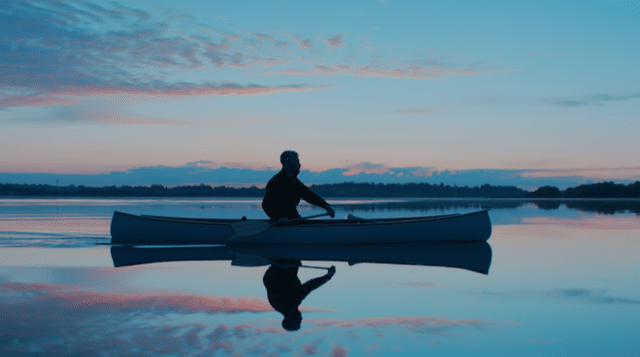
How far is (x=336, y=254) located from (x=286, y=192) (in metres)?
1.87

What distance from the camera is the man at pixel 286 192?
9.82 meters

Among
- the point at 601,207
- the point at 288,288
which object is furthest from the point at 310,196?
the point at 601,207

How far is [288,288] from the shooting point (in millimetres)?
5312

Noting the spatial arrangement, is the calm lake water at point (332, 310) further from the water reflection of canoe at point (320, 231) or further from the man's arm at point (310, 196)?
the man's arm at point (310, 196)

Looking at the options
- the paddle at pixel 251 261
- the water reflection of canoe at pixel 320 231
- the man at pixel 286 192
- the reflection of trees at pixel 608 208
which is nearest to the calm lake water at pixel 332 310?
the paddle at pixel 251 261

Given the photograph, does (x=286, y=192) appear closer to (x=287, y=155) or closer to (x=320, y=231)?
(x=287, y=155)

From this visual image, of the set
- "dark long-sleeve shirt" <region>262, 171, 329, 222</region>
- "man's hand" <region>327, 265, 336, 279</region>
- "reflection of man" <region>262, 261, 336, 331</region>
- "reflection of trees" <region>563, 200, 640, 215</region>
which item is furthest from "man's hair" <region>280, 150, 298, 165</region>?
"reflection of trees" <region>563, 200, 640, 215</region>

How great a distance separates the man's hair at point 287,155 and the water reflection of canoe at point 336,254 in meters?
1.64

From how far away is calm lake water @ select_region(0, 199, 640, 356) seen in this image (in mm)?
3318

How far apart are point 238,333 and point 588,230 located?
1206 cm

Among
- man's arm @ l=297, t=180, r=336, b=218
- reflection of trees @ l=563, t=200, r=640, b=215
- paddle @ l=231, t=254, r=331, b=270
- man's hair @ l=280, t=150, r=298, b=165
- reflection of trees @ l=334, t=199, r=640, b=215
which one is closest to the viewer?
paddle @ l=231, t=254, r=331, b=270

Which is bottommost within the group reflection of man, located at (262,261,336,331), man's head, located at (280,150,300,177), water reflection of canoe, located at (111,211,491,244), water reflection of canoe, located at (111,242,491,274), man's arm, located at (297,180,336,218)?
water reflection of canoe, located at (111,242,491,274)

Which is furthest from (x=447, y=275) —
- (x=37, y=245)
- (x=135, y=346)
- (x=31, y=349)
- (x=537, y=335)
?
(x=37, y=245)

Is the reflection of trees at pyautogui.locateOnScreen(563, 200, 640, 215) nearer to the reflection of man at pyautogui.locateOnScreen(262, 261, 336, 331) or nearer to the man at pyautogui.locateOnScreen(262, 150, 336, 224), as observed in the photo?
the man at pyautogui.locateOnScreen(262, 150, 336, 224)
